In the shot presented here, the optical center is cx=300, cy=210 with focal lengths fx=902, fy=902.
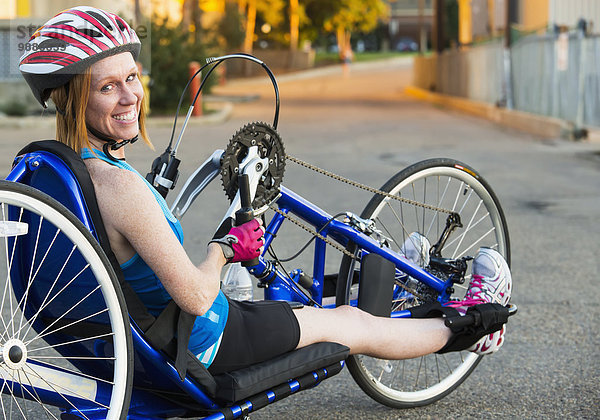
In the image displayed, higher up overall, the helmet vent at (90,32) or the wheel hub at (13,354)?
the helmet vent at (90,32)

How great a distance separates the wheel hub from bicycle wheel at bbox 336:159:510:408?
4.41ft

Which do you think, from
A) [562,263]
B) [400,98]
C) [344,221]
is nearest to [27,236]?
[344,221]

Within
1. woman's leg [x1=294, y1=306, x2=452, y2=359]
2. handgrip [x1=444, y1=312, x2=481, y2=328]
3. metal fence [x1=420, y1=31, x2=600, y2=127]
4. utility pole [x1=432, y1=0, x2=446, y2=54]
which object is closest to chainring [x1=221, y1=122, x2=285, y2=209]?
woman's leg [x1=294, y1=306, x2=452, y2=359]

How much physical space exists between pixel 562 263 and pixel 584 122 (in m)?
9.56

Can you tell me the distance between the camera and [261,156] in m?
2.99

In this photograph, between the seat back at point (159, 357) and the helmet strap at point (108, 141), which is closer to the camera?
the seat back at point (159, 357)

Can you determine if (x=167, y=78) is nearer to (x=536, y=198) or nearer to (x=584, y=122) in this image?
(x=584, y=122)

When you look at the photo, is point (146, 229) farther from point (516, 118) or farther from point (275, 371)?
point (516, 118)

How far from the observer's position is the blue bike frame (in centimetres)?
329

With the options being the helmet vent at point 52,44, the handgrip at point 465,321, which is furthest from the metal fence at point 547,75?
the helmet vent at point 52,44

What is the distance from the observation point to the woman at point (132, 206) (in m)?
2.50

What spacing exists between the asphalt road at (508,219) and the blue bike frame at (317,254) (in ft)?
1.78

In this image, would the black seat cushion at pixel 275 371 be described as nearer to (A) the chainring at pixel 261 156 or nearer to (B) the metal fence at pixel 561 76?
(A) the chainring at pixel 261 156

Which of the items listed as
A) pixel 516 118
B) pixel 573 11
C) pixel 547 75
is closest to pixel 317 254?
pixel 547 75
